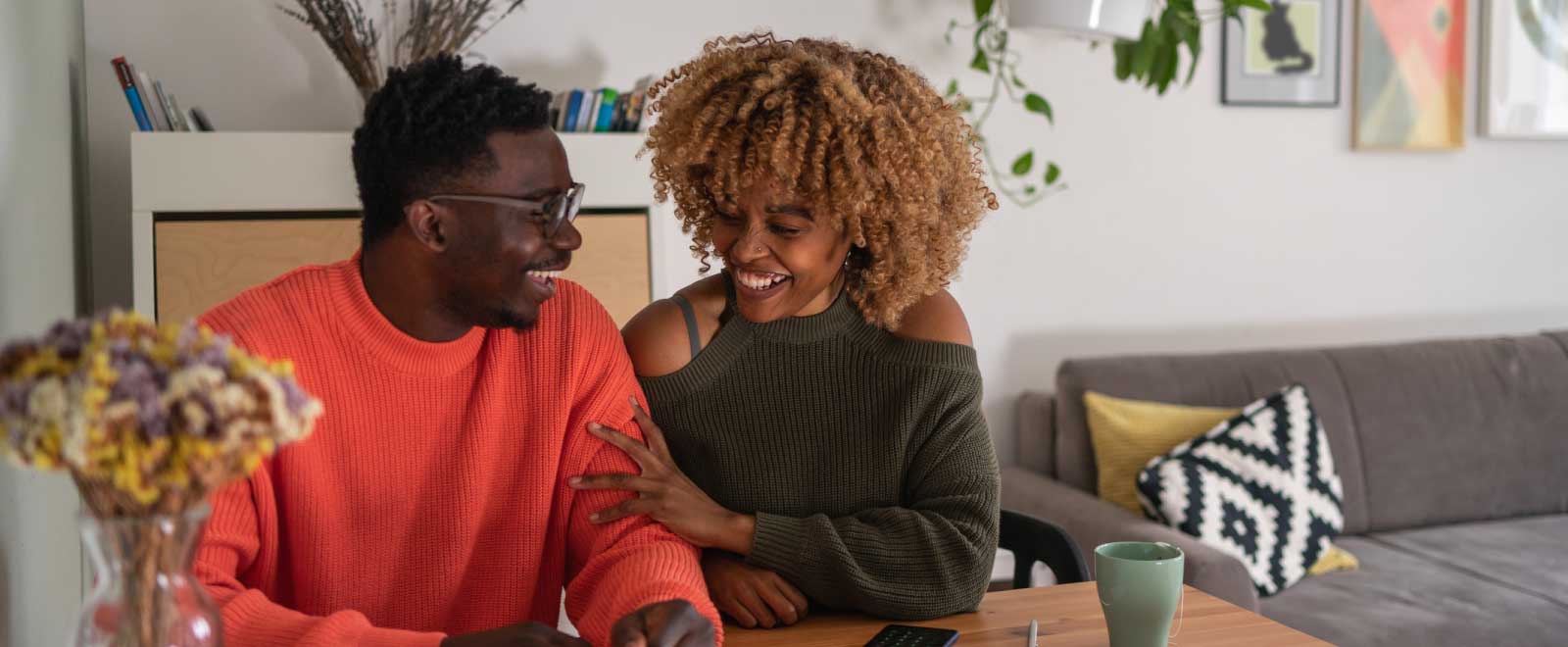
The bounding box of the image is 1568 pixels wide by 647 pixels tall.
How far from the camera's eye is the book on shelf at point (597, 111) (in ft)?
7.91

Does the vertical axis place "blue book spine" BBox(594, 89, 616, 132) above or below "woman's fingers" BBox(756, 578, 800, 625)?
above

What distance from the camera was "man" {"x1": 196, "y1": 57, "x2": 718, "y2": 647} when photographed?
1273mm

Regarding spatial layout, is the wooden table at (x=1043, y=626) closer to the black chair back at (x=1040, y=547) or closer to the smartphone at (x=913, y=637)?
the smartphone at (x=913, y=637)

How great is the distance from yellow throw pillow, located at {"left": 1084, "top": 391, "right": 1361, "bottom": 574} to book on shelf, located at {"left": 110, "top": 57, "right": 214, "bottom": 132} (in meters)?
1.95

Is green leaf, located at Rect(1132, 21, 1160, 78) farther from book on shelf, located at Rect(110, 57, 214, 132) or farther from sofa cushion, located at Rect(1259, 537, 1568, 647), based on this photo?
book on shelf, located at Rect(110, 57, 214, 132)

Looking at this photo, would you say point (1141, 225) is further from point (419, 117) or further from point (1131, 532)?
point (419, 117)

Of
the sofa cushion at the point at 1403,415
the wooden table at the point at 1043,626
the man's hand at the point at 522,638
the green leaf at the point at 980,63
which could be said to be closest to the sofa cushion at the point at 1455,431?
the sofa cushion at the point at 1403,415

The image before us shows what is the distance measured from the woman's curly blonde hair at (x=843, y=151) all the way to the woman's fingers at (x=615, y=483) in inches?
13.0

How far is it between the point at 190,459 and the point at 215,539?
59cm

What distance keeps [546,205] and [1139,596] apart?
703 millimetres

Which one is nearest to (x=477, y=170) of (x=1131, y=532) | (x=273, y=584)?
(x=273, y=584)

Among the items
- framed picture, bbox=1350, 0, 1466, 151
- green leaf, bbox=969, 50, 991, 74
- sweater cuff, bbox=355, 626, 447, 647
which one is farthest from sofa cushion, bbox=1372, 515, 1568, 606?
sweater cuff, bbox=355, 626, 447, 647

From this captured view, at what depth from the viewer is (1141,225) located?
3303 mm

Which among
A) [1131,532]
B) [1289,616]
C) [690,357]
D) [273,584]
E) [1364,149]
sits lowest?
[1289,616]
